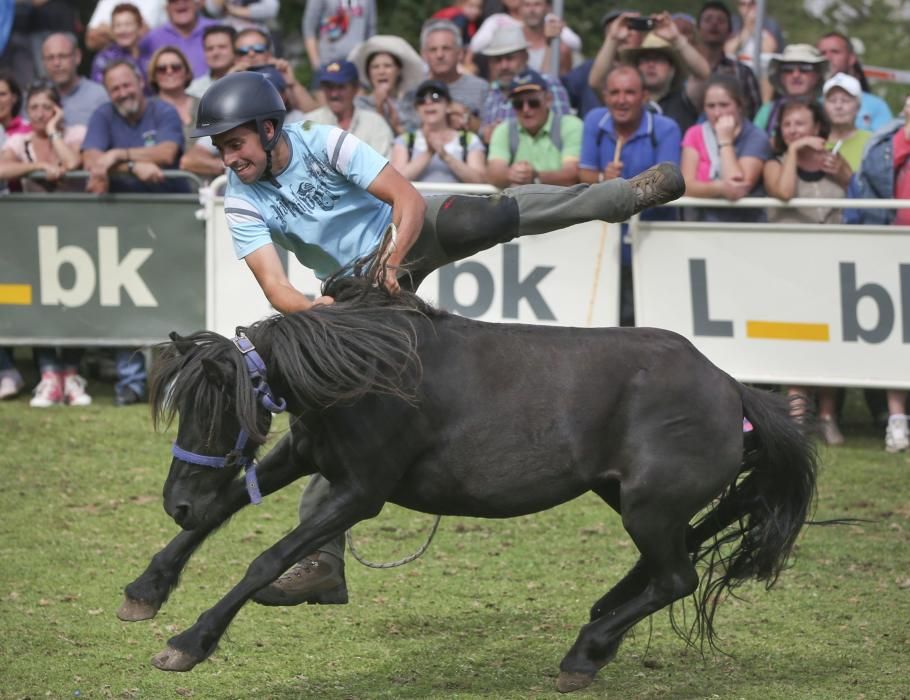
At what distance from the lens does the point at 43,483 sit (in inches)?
334

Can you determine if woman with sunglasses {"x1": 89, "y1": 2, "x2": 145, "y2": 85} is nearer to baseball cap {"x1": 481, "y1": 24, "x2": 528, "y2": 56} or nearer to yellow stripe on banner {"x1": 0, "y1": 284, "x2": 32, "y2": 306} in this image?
yellow stripe on banner {"x1": 0, "y1": 284, "x2": 32, "y2": 306}

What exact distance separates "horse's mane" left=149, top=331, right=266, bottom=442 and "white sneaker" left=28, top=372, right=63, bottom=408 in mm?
5722

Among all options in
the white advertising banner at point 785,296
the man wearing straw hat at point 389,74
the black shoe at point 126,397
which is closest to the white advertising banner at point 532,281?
the white advertising banner at point 785,296

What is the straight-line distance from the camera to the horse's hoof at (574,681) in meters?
5.34

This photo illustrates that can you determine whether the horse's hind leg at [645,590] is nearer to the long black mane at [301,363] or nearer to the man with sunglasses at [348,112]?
the long black mane at [301,363]

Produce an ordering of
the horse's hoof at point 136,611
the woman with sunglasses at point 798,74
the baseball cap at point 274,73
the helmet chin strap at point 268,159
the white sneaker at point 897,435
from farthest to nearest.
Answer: the baseball cap at point 274,73 → the woman with sunglasses at point 798,74 → the white sneaker at point 897,435 → the helmet chin strap at point 268,159 → the horse's hoof at point 136,611

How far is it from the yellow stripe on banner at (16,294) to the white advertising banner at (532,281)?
157 centimetres

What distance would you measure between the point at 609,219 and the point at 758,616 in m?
2.00

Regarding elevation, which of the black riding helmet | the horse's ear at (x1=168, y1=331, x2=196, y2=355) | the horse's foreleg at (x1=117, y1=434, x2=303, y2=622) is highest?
the black riding helmet

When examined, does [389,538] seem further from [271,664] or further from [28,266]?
[28,266]

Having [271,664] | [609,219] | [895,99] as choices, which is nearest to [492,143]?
[609,219]

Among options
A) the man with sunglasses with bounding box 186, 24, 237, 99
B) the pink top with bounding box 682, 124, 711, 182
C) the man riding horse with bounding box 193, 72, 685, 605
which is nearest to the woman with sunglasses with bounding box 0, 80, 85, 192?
the man with sunglasses with bounding box 186, 24, 237, 99

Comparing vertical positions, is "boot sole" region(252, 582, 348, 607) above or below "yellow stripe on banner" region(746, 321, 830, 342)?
below

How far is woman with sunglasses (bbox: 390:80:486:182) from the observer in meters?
10.1
